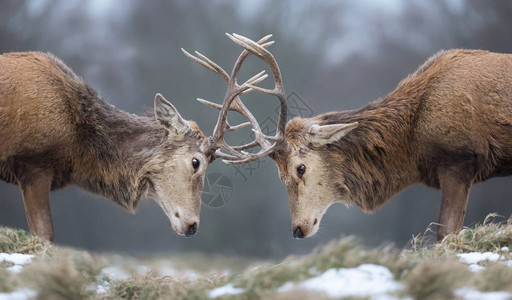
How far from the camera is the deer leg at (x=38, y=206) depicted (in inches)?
242

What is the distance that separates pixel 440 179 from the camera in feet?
20.5

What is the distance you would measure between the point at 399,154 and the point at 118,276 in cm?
352

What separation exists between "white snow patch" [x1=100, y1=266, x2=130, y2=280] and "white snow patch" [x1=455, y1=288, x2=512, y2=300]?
2764 mm

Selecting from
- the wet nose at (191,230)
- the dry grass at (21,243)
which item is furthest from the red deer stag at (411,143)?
the dry grass at (21,243)

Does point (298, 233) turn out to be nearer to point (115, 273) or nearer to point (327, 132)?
point (327, 132)

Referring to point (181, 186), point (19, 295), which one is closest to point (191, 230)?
point (181, 186)

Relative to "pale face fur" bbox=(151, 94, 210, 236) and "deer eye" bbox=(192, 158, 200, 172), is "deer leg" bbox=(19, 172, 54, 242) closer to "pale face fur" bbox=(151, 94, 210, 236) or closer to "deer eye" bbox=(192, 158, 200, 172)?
"pale face fur" bbox=(151, 94, 210, 236)

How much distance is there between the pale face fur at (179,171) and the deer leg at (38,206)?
48.9 inches

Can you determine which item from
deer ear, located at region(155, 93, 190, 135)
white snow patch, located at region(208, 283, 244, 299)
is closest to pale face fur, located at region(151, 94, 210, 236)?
deer ear, located at region(155, 93, 190, 135)

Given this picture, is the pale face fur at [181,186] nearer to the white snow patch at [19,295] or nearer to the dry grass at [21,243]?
the dry grass at [21,243]

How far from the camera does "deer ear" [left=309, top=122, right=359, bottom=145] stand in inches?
257

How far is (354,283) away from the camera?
10.4 feet

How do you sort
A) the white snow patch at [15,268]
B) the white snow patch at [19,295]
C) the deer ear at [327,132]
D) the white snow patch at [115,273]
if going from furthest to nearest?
1. the deer ear at [327,132]
2. the white snow patch at [115,273]
3. the white snow patch at [15,268]
4. the white snow patch at [19,295]

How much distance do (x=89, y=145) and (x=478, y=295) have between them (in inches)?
189
